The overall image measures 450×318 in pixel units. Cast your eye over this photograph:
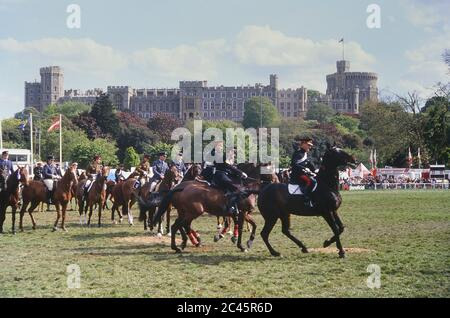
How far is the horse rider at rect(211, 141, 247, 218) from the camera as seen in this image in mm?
15133

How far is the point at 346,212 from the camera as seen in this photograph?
28.5 meters

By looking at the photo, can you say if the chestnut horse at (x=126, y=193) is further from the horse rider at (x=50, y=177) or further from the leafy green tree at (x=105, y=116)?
the leafy green tree at (x=105, y=116)

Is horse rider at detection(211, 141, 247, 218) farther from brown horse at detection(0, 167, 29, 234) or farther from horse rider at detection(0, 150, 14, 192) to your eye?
horse rider at detection(0, 150, 14, 192)

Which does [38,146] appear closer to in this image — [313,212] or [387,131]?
[387,131]

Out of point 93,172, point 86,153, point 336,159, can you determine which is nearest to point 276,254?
point 336,159

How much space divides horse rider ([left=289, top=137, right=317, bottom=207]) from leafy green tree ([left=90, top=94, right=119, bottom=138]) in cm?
9719

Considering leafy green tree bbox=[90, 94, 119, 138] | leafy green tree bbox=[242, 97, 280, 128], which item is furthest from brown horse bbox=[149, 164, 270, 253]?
leafy green tree bbox=[242, 97, 280, 128]

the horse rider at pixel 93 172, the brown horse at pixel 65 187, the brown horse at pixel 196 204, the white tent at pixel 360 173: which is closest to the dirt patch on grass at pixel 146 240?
the brown horse at pixel 196 204

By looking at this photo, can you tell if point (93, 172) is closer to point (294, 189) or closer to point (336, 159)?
point (294, 189)

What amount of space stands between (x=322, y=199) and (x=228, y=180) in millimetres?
2602

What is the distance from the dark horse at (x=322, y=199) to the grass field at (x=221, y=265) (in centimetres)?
73

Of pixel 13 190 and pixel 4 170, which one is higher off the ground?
pixel 4 170

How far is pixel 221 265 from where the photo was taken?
12.9 m

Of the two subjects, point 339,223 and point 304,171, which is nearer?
point 339,223
